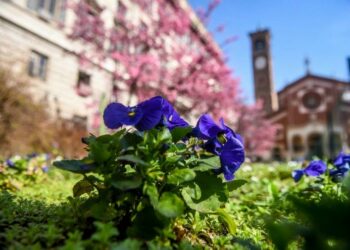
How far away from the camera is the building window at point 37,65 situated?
13.3 meters

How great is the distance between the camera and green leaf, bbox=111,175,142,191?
125 cm

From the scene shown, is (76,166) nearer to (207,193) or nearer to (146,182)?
(146,182)

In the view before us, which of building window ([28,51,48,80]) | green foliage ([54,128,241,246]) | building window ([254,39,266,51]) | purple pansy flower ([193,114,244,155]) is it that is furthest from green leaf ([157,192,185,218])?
building window ([254,39,266,51])

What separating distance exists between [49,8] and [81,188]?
1442cm

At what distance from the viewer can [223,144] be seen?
1681 mm

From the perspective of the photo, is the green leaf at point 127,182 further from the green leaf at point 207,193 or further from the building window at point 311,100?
the building window at point 311,100

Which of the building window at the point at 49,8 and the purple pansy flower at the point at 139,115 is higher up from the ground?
the building window at the point at 49,8

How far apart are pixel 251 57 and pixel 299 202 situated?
5141 cm

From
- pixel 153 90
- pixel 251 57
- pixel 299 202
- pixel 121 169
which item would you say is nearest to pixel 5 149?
pixel 153 90

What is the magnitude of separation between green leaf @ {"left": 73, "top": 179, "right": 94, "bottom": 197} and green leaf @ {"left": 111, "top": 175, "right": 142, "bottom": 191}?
0.42m

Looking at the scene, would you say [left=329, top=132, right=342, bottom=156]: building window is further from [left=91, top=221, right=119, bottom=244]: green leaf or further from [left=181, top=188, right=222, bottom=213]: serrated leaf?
[left=91, top=221, right=119, bottom=244]: green leaf

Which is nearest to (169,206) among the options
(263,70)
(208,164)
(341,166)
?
(208,164)

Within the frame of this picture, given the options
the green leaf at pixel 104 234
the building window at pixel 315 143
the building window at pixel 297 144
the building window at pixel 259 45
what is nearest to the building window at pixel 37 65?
the green leaf at pixel 104 234

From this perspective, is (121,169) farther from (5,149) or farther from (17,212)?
(5,149)
